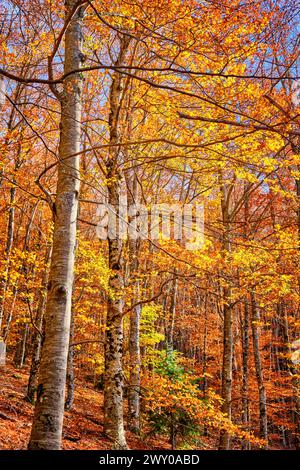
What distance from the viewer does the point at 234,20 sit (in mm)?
5684

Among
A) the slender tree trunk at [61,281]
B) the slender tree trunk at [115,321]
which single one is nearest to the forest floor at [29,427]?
the slender tree trunk at [115,321]

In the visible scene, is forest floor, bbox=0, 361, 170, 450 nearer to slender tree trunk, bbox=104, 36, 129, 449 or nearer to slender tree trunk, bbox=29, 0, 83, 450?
slender tree trunk, bbox=104, 36, 129, 449

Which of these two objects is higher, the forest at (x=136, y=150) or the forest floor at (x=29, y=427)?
the forest at (x=136, y=150)

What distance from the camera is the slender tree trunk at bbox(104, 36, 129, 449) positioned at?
20.4ft

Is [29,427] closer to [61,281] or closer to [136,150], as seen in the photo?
[61,281]

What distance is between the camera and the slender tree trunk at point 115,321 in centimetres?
621

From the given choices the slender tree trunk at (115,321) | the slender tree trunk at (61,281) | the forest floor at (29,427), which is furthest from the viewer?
the slender tree trunk at (115,321)

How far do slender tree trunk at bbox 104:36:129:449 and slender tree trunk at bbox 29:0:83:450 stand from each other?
87.5 inches

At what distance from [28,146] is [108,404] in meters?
7.06

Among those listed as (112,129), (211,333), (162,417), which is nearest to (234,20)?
(112,129)

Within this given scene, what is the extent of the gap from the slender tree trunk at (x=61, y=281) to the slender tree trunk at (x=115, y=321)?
7.30 ft

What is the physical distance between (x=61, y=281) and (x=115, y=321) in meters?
3.73

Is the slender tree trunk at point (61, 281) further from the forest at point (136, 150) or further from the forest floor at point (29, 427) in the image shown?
the forest floor at point (29, 427)

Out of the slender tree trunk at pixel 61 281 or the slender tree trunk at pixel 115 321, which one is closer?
the slender tree trunk at pixel 61 281
